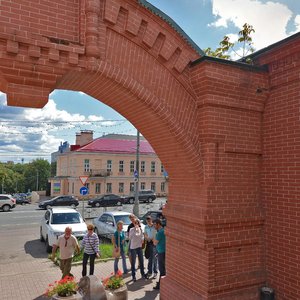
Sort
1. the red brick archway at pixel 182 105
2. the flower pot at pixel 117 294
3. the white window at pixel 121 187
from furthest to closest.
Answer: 1. the white window at pixel 121 187
2. the flower pot at pixel 117 294
3. the red brick archway at pixel 182 105

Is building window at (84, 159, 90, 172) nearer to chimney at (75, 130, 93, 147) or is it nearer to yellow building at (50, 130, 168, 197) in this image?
yellow building at (50, 130, 168, 197)

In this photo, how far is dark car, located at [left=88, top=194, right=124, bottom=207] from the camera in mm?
33213

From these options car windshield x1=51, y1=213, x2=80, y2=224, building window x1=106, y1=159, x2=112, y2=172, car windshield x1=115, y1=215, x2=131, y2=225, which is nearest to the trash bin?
car windshield x1=115, y1=215, x2=131, y2=225

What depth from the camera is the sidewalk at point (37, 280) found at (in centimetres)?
717

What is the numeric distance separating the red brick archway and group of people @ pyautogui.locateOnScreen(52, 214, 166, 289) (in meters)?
2.19

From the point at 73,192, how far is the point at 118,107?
4146 cm

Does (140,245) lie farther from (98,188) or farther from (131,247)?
(98,188)

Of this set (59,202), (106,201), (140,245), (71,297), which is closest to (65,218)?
(140,245)

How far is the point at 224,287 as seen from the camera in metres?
4.79

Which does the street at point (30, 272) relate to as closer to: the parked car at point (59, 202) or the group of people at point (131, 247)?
the group of people at point (131, 247)

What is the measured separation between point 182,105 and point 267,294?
3.26m

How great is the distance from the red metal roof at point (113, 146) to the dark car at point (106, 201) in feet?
38.6

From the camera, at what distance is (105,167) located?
45.2 metres

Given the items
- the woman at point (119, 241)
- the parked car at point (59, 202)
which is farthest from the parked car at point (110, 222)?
the parked car at point (59, 202)
